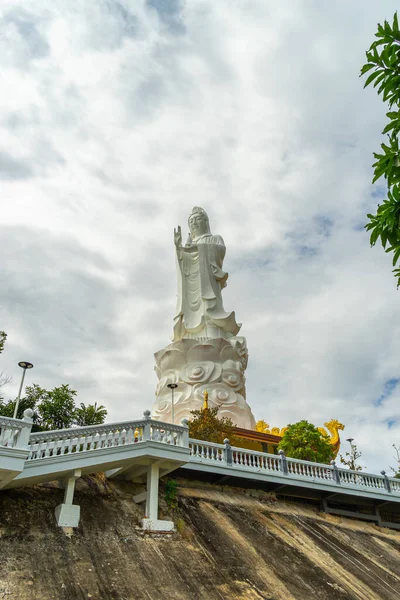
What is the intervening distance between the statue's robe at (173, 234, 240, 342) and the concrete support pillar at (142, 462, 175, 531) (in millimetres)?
15785

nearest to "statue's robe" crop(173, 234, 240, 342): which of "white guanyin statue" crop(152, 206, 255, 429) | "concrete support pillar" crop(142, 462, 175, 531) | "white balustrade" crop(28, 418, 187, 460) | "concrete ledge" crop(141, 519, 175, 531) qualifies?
"white guanyin statue" crop(152, 206, 255, 429)

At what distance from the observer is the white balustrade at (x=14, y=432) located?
10.2 meters

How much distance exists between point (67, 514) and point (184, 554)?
2.68 metres

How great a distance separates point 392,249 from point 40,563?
8.10 metres

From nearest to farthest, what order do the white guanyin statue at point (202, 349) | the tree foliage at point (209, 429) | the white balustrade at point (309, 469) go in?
the white balustrade at point (309, 469) < the tree foliage at point (209, 429) < the white guanyin statue at point (202, 349)

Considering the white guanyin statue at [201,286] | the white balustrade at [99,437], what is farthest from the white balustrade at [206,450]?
the white guanyin statue at [201,286]

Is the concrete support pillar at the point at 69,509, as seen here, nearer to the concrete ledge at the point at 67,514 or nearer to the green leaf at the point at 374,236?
the concrete ledge at the point at 67,514

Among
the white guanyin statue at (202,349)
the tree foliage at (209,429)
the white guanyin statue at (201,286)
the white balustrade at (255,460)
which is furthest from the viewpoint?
the white guanyin statue at (201,286)

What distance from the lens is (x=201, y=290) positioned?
29859mm

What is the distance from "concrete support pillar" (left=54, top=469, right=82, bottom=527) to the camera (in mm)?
10633

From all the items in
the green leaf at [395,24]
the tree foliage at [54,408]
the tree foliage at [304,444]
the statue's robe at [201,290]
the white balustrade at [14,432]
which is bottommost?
the white balustrade at [14,432]

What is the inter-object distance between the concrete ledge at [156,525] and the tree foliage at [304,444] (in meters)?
8.16

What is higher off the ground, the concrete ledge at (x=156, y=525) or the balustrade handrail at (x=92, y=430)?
the balustrade handrail at (x=92, y=430)

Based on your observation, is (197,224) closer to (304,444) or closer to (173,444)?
(304,444)
